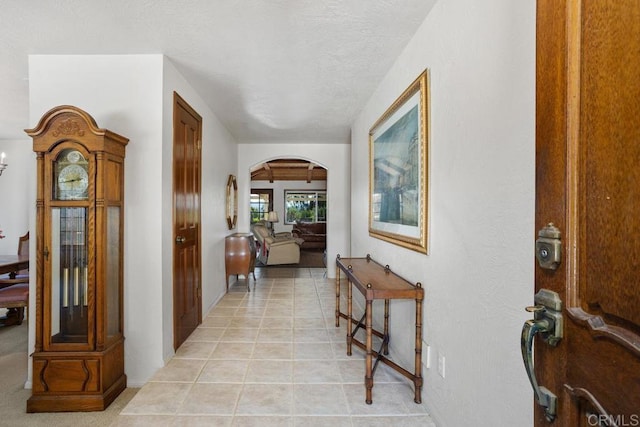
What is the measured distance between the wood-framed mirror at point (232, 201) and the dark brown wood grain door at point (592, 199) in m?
4.69

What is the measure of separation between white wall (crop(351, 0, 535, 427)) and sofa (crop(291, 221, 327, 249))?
8.66 meters

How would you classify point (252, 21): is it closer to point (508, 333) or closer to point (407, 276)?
point (407, 276)

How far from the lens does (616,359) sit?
0.54 meters

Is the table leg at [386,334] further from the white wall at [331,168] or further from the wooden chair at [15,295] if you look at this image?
the wooden chair at [15,295]

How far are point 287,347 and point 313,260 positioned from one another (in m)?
5.54

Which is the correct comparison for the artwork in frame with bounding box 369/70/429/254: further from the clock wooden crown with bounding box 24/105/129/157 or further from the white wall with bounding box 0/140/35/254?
the white wall with bounding box 0/140/35/254

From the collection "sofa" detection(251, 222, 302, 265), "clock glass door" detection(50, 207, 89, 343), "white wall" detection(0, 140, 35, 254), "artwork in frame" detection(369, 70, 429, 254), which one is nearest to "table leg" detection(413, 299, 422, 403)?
"artwork in frame" detection(369, 70, 429, 254)

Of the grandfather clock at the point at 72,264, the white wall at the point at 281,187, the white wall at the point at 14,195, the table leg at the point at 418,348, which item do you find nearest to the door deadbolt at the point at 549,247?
the table leg at the point at 418,348

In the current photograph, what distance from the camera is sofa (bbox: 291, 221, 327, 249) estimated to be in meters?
10.8

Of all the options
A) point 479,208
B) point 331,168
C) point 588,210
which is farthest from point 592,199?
point 331,168

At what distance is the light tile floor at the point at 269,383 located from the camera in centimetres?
193

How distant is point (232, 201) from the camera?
5.29 metres

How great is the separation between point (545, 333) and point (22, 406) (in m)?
3.09

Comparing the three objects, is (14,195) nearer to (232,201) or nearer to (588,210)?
(232,201)
